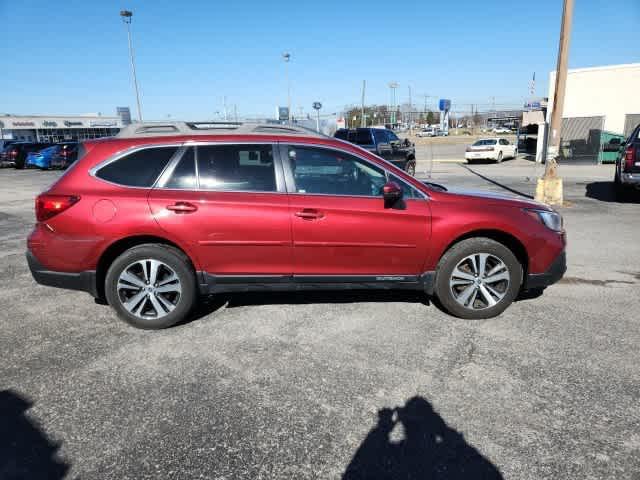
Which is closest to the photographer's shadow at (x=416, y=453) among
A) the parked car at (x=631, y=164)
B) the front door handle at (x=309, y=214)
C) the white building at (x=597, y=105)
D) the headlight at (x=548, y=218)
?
the front door handle at (x=309, y=214)

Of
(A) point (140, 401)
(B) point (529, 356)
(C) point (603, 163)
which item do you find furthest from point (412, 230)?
(C) point (603, 163)

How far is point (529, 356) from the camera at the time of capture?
133 inches

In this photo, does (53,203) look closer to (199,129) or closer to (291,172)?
(199,129)

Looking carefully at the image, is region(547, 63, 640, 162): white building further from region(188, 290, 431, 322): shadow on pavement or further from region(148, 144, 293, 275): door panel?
region(148, 144, 293, 275): door panel

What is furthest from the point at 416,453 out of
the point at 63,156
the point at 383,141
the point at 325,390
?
the point at 63,156

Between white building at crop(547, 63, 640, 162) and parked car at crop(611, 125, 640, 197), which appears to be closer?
parked car at crop(611, 125, 640, 197)

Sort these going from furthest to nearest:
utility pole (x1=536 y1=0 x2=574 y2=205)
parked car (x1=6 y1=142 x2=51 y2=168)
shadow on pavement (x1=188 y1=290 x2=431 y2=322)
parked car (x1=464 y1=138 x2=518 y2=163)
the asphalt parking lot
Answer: parked car (x1=6 y1=142 x2=51 y2=168) < parked car (x1=464 y1=138 x2=518 y2=163) < utility pole (x1=536 y1=0 x2=574 y2=205) < shadow on pavement (x1=188 y1=290 x2=431 y2=322) < the asphalt parking lot

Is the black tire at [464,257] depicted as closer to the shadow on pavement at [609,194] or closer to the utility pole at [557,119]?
the utility pole at [557,119]

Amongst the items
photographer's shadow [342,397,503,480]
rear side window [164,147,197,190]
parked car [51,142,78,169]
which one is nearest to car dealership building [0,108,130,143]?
parked car [51,142,78,169]

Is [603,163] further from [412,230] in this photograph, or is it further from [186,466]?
[186,466]

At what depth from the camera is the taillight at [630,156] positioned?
9498 mm

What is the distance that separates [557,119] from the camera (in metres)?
10.2

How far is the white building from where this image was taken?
73.5 ft

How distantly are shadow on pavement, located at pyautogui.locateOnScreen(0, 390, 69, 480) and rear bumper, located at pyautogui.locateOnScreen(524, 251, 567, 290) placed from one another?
3.86 metres
